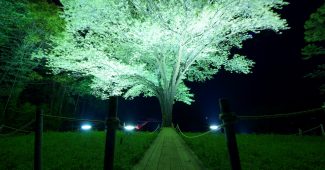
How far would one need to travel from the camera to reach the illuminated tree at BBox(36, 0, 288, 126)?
706 inches

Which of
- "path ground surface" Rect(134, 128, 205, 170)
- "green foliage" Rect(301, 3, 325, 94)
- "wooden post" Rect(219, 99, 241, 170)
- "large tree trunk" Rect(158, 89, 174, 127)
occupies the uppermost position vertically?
"green foliage" Rect(301, 3, 325, 94)

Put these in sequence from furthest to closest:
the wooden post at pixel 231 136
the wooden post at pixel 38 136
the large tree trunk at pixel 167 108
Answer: the large tree trunk at pixel 167 108 < the wooden post at pixel 38 136 < the wooden post at pixel 231 136

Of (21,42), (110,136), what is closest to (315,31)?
(110,136)

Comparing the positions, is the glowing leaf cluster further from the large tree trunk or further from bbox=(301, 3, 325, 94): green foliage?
bbox=(301, 3, 325, 94): green foliage

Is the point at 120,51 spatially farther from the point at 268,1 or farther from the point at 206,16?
the point at 268,1

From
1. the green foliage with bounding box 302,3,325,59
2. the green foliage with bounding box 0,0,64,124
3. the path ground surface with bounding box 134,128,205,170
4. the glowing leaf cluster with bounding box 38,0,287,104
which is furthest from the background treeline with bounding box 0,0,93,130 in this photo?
the green foliage with bounding box 302,3,325,59

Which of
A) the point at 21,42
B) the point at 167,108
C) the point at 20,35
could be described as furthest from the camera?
the point at 21,42

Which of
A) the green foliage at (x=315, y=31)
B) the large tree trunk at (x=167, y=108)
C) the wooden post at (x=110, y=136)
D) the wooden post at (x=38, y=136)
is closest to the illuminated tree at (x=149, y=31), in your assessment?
the large tree trunk at (x=167, y=108)

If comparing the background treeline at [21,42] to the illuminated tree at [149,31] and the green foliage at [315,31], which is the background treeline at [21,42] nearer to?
the illuminated tree at [149,31]

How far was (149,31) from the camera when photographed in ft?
58.8

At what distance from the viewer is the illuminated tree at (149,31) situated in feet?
58.8

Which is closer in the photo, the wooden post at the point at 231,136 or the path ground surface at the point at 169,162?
the wooden post at the point at 231,136

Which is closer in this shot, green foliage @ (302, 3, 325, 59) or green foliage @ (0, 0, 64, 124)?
green foliage @ (302, 3, 325, 59)

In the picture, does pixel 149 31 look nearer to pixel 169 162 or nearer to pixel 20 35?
pixel 20 35
